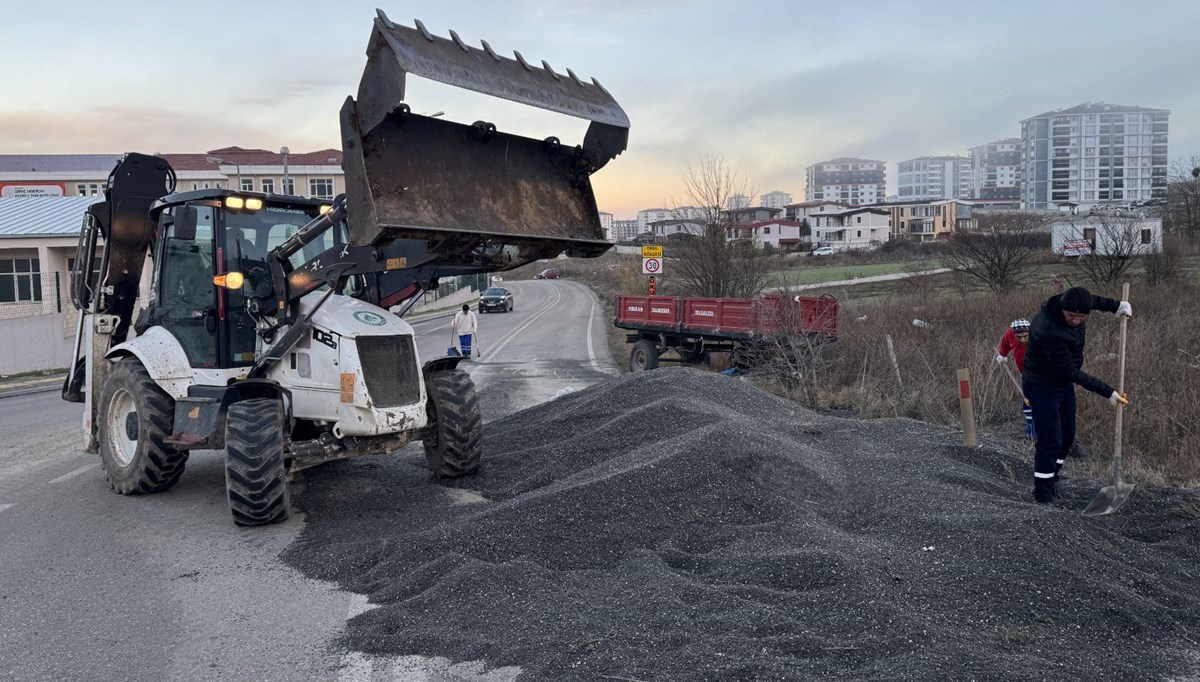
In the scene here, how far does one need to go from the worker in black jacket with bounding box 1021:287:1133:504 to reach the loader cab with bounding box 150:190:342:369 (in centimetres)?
603

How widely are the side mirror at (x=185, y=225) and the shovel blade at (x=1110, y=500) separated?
7.20 meters

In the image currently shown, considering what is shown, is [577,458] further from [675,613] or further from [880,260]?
[880,260]

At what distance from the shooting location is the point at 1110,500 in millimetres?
6793

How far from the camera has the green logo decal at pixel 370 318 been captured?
24.9 feet

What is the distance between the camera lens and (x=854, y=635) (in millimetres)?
4441

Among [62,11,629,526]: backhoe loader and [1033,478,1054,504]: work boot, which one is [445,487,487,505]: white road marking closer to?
[62,11,629,526]: backhoe loader

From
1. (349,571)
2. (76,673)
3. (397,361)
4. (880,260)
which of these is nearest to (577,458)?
(397,361)

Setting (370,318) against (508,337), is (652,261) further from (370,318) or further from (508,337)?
(370,318)

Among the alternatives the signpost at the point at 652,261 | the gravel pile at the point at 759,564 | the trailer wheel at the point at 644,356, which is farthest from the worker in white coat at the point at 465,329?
the gravel pile at the point at 759,564

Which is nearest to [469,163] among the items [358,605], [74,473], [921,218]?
[358,605]

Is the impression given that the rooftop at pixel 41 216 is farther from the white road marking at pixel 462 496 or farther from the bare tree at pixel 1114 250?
the bare tree at pixel 1114 250

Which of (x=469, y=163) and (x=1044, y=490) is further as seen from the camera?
(x=1044, y=490)

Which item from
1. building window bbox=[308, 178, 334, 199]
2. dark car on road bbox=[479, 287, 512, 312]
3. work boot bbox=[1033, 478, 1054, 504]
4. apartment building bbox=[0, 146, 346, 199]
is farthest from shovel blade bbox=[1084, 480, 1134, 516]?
building window bbox=[308, 178, 334, 199]

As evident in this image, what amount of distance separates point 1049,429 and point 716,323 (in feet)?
35.2
